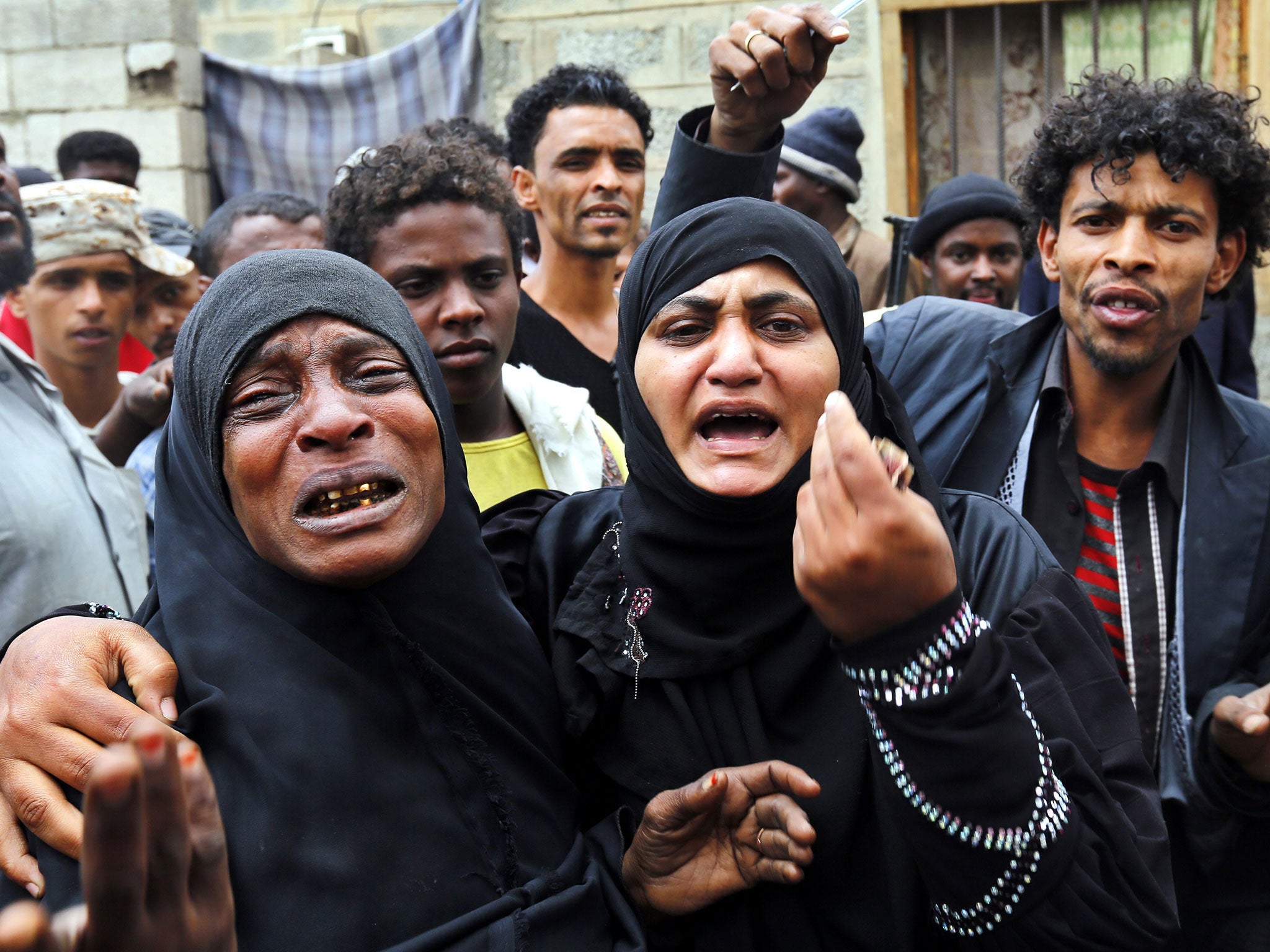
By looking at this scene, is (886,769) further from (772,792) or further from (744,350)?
(744,350)

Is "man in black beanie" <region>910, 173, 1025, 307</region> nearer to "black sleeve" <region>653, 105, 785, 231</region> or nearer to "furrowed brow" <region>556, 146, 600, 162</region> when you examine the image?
"furrowed brow" <region>556, 146, 600, 162</region>

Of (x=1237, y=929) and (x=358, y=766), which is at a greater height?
(x=358, y=766)

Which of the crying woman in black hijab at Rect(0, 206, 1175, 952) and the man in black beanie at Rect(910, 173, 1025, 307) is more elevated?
the man in black beanie at Rect(910, 173, 1025, 307)

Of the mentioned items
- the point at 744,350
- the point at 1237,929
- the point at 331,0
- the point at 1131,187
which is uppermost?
the point at 331,0

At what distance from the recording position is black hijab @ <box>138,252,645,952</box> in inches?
59.7

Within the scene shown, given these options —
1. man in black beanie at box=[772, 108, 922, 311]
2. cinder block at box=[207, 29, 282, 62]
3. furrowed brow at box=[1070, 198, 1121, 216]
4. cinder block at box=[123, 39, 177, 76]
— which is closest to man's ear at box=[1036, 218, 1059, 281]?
furrowed brow at box=[1070, 198, 1121, 216]

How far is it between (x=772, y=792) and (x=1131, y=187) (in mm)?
1822

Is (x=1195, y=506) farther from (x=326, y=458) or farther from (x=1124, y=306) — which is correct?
(x=326, y=458)

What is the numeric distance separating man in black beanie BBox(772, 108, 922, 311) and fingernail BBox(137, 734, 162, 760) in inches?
181

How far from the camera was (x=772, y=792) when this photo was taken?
1.62 meters

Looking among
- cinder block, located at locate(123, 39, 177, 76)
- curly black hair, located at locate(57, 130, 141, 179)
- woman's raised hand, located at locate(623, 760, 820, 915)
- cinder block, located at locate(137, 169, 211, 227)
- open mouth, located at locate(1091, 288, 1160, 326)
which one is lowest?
woman's raised hand, located at locate(623, 760, 820, 915)

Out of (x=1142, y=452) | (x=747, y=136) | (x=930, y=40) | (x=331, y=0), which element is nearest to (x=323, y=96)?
(x=331, y=0)

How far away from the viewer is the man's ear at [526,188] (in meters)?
4.16

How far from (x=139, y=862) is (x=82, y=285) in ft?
10.9
